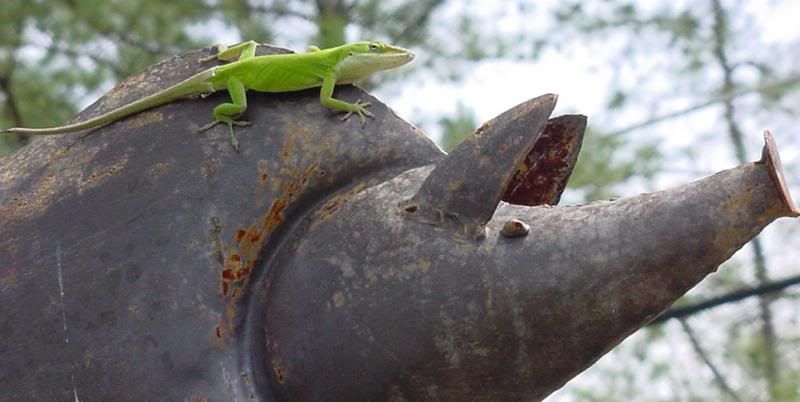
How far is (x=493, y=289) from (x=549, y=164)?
51cm

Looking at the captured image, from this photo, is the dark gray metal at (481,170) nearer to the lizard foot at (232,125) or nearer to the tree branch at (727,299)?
the lizard foot at (232,125)

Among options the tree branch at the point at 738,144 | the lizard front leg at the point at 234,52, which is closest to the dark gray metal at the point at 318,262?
the lizard front leg at the point at 234,52

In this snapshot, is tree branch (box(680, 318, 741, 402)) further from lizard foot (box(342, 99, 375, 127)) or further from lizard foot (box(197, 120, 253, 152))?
lizard foot (box(197, 120, 253, 152))

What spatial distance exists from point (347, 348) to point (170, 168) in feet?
1.58

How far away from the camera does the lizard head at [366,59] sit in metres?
2.93

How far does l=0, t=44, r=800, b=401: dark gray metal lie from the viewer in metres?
1.89

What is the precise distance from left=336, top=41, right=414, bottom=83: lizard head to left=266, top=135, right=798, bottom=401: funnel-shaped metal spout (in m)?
0.76

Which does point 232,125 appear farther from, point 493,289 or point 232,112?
point 493,289

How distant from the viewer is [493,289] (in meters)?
1.94

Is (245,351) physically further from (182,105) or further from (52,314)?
(182,105)

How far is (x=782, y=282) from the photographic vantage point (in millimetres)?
6074

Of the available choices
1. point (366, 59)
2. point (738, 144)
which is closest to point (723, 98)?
point (738, 144)

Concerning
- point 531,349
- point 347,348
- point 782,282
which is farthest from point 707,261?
point 782,282

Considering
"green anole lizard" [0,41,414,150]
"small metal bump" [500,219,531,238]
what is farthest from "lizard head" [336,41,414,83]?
"small metal bump" [500,219,531,238]
